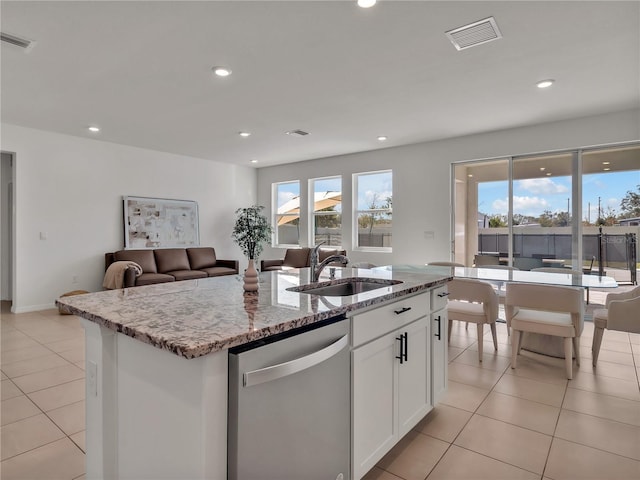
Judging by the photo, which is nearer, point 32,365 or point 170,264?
point 32,365

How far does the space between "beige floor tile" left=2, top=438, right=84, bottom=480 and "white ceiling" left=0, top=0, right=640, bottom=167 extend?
265 cm

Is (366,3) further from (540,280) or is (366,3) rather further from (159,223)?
(159,223)

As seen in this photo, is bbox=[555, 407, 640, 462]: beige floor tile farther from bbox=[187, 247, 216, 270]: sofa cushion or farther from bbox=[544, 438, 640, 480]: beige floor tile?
bbox=[187, 247, 216, 270]: sofa cushion

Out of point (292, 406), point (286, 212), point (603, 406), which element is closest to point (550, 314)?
point (603, 406)

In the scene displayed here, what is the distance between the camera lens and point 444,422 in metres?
2.23

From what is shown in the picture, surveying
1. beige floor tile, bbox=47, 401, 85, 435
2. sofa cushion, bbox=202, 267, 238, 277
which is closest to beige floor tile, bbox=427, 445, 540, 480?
beige floor tile, bbox=47, 401, 85, 435

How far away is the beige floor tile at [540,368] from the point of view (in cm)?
292

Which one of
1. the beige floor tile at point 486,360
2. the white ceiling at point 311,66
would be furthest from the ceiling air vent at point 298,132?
the beige floor tile at point 486,360

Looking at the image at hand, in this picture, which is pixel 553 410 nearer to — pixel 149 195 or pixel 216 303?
pixel 216 303

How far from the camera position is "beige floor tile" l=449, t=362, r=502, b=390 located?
9.23ft

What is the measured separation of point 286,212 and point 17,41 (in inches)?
223

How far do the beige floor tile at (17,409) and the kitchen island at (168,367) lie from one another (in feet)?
4.32

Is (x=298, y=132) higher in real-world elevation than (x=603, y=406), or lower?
higher

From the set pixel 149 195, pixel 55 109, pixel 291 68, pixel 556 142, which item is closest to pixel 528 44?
pixel 291 68
